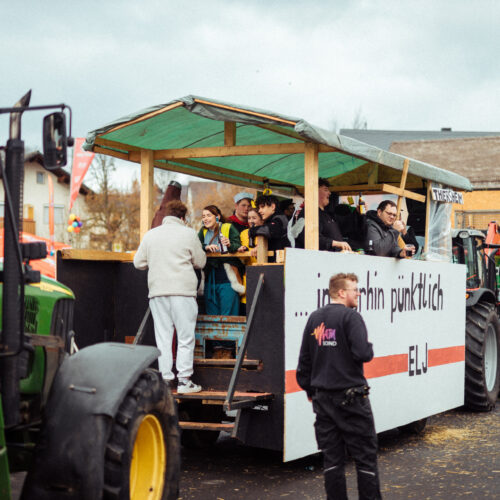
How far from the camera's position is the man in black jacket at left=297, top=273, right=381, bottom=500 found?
5.41 m

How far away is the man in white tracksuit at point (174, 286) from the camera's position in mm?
7270

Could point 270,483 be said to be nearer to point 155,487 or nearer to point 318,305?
point 318,305

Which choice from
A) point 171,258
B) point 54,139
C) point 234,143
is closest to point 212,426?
point 171,258

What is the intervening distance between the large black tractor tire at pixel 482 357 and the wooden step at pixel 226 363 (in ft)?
15.0

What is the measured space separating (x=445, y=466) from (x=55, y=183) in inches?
2277

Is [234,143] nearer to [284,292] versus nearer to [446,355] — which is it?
[284,292]

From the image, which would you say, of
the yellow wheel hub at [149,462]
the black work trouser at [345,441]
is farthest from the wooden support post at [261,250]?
the yellow wheel hub at [149,462]

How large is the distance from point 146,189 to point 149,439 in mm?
3786

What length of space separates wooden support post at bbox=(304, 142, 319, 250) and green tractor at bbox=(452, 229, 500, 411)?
4.13 metres

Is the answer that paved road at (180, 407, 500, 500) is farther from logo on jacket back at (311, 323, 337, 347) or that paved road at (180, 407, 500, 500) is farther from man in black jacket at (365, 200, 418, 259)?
man in black jacket at (365, 200, 418, 259)

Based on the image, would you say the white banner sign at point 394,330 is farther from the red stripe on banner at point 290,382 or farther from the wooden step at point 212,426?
the wooden step at point 212,426

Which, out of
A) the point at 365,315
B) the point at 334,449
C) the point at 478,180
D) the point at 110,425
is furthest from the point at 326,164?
the point at 478,180

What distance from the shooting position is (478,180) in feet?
114

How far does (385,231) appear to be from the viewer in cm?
895
